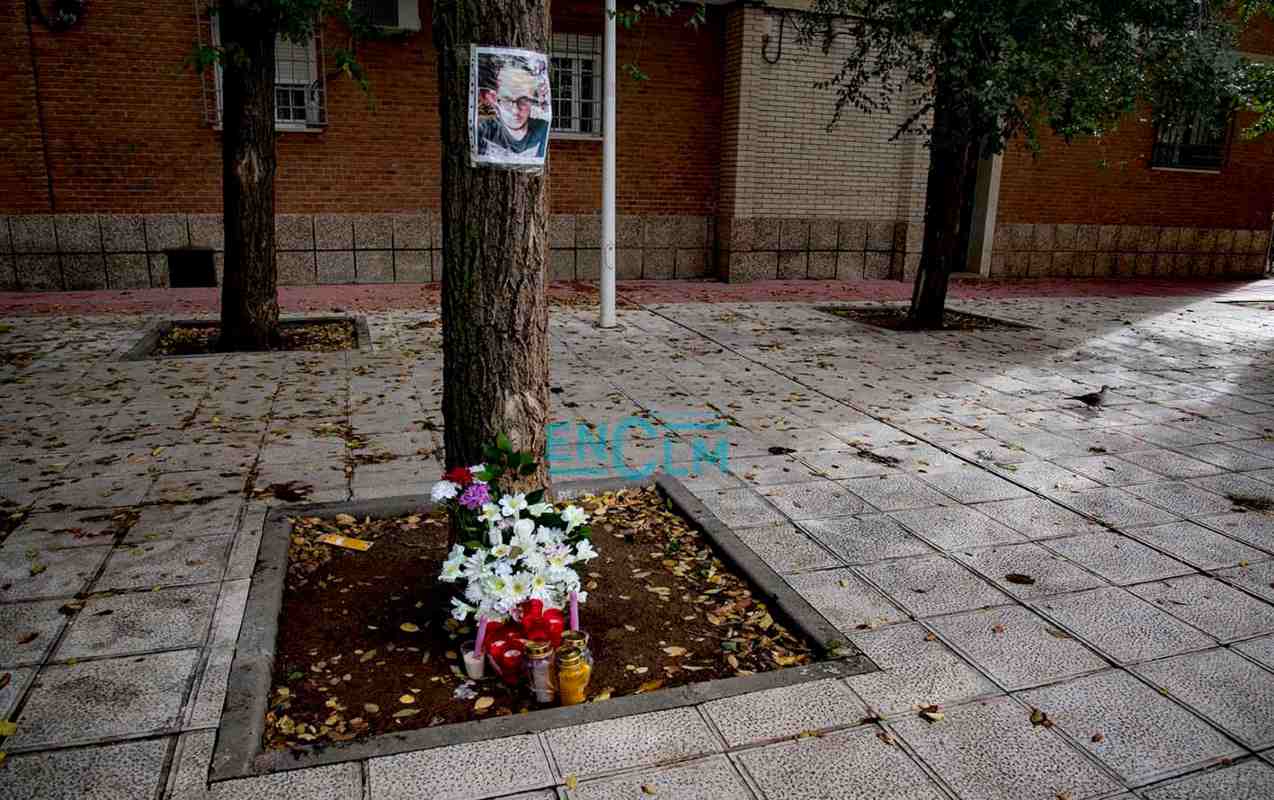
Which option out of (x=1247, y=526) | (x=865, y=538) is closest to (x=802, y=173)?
(x=1247, y=526)

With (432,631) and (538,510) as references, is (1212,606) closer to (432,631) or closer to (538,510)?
(538,510)

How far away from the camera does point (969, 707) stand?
2826 millimetres

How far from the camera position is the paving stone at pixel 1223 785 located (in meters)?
2.45

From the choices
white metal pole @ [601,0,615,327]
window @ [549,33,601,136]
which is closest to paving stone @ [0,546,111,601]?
white metal pole @ [601,0,615,327]

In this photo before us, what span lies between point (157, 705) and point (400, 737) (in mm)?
793

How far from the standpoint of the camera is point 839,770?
252cm

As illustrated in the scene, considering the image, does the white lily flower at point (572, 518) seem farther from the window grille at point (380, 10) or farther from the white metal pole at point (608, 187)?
the window grille at point (380, 10)

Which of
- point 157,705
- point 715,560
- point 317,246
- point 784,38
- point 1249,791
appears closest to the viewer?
point 1249,791

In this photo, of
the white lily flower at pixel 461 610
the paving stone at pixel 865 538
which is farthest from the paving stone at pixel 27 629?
the paving stone at pixel 865 538

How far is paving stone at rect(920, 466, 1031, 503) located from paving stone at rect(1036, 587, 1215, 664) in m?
1.14

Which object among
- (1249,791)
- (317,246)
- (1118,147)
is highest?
(1118,147)

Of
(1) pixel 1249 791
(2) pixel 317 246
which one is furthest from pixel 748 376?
(2) pixel 317 246

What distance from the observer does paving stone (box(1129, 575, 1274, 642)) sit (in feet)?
11.1

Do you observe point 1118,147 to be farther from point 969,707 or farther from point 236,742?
point 236,742
